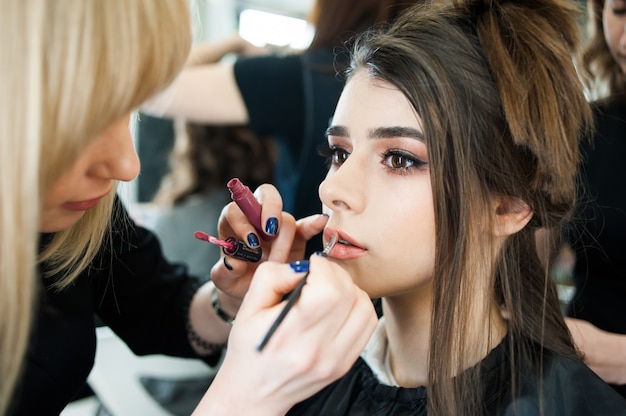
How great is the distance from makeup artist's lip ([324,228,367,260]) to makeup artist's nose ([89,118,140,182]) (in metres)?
0.26

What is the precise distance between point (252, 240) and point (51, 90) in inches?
14.7

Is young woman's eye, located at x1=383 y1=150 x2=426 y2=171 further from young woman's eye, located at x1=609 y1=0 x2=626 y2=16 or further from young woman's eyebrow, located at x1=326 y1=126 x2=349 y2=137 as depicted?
young woman's eye, located at x1=609 y1=0 x2=626 y2=16

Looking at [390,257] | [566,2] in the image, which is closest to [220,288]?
[390,257]

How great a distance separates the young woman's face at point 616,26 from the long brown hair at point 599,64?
0.22ft

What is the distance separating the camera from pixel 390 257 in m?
0.73

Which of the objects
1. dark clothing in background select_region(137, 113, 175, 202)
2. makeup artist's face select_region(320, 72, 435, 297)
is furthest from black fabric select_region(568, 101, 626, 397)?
dark clothing in background select_region(137, 113, 175, 202)

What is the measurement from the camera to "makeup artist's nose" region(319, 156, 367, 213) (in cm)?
72

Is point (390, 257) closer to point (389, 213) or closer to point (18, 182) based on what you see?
point (389, 213)

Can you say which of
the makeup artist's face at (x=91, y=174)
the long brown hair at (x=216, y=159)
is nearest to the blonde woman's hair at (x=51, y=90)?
the makeup artist's face at (x=91, y=174)

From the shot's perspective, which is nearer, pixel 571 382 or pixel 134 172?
pixel 134 172

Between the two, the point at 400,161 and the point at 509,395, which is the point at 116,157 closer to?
the point at 400,161

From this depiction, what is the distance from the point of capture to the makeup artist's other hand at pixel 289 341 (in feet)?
1.74

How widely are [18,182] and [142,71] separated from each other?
134mm

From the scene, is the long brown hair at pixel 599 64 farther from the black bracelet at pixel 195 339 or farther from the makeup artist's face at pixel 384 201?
the black bracelet at pixel 195 339
